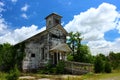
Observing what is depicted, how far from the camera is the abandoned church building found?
30.3m

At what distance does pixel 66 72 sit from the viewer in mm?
28625

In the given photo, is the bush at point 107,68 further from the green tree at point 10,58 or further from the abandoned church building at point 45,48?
the green tree at point 10,58

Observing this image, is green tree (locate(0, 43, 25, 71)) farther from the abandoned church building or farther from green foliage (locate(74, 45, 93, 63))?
green foliage (locate(74, 45, 93, 63))

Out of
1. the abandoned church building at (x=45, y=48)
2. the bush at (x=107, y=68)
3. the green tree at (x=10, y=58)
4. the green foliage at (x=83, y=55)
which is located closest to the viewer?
the bush at (x=107, y=68)

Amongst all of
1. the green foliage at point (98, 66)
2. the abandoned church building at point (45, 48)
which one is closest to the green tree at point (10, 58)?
the abandoned church building at point (45, 48)

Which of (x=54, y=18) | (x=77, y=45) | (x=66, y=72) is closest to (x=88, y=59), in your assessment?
(x=77, y=45)

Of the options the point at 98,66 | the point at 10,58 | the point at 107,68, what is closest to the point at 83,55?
the point at 10,58

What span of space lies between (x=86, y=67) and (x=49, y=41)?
8056 millimetres

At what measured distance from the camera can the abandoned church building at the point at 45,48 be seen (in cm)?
3031

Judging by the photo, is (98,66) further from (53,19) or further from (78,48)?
(78,48)

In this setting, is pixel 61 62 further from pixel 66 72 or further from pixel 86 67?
pixel 86 67

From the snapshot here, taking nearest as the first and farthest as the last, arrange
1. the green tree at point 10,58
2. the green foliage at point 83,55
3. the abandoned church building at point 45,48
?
the abandoned church building at point 45,48, the green tree at point 10,58, the green foliage at point 83,55

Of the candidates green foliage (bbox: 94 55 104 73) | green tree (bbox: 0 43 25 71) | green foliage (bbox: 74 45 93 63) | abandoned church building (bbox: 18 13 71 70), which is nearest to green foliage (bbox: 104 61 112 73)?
green foliage (bbox: 94 55 104 73)

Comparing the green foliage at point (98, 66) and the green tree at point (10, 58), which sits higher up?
the green tree at point (10, 58)
